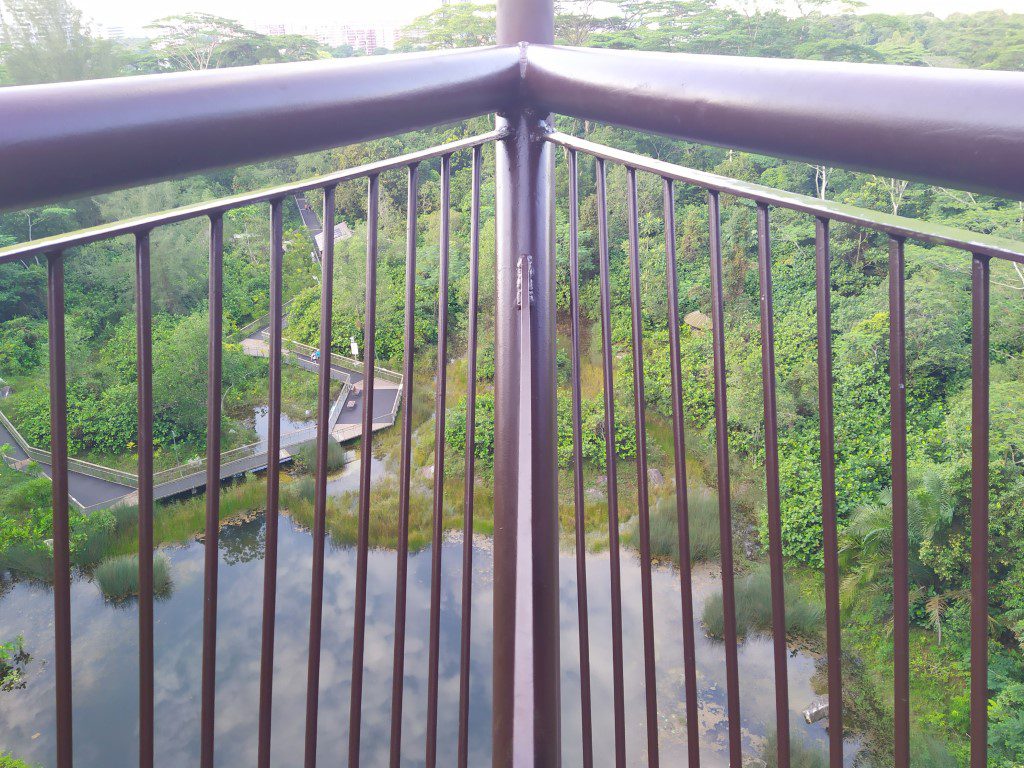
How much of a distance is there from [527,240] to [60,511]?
441 mm

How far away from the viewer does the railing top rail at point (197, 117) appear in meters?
0.31

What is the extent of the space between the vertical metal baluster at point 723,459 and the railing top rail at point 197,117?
0.22 metres

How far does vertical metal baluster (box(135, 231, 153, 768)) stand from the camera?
1.38 ft

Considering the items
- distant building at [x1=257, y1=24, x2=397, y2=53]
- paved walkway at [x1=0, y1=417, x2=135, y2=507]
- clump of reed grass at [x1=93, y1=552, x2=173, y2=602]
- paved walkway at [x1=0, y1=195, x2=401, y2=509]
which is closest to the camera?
distant building at [x1=257, y1=24, x2=397, y2=53]

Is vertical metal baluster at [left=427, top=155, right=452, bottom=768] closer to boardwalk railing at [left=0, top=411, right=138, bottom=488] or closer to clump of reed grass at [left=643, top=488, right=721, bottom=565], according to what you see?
boardwalk railing at [left=0, top=411, right=138, bottom=488]

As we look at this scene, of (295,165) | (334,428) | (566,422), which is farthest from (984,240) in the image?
(334,428)

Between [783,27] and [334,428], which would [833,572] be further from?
[783,27]

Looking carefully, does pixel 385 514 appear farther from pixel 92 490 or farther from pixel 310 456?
pixel 92 490

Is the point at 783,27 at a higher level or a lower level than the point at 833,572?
higher

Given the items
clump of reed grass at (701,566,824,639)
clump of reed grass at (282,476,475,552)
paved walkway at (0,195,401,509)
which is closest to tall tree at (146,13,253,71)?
paved walkway at (0,195,401,509)

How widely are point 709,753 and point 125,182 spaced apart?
17.0ft

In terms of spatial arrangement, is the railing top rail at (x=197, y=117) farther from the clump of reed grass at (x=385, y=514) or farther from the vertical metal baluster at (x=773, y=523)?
the clump of reed grass at (x=385, y=514)

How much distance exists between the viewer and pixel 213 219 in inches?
17.7

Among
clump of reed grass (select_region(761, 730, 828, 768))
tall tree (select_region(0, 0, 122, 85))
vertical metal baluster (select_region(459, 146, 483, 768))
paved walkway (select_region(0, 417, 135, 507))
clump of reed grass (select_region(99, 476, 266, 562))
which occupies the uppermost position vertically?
tall tree (select_region(0, 0, 122, 85))
